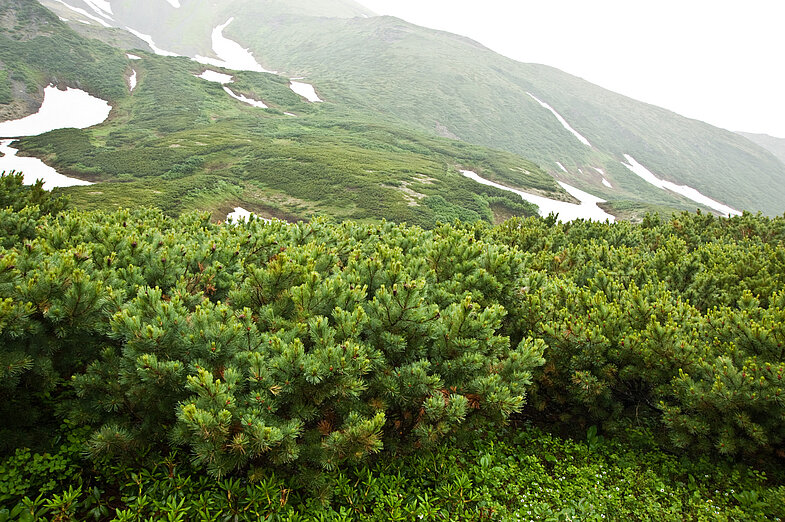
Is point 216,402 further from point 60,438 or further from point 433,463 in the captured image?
point 433,463

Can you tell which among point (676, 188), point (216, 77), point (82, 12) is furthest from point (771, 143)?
point (82, 12)

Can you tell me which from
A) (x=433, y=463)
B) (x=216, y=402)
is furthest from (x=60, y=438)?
(x=433, y=463)

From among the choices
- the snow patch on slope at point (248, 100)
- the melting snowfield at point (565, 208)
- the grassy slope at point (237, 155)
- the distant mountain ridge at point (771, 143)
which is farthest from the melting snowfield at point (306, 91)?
the distant mountain ridge at point (771, 143)

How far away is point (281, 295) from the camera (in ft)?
12.5

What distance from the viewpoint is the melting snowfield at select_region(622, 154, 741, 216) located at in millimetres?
59562

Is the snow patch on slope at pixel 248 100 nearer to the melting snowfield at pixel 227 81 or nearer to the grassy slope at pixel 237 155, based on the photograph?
the melting snowfield at pixel 227 81

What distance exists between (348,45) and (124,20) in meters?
71.6

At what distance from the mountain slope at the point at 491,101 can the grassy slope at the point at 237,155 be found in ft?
64.3

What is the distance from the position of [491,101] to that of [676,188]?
37.3 metres

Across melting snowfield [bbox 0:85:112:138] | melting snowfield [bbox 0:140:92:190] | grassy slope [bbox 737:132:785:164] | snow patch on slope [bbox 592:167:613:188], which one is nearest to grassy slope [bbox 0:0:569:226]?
melting snowfield [bbox 0:140:92:190]

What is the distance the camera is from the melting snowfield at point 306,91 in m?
57.5

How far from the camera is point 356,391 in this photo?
309cm

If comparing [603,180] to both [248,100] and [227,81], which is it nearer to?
[248,100]

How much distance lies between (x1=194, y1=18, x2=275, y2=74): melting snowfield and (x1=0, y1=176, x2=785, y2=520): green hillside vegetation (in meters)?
89.8
